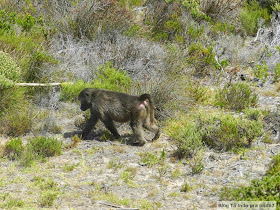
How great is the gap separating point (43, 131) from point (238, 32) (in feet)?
31.3

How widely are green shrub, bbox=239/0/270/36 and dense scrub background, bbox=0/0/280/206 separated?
53 mm

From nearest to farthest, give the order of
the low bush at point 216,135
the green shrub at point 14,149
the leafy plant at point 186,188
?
1. the leafy plant at point 186,188
2. the green shrub at point 14,149
3. the low bush at point 216,135

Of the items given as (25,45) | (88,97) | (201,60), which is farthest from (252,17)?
(88,97)

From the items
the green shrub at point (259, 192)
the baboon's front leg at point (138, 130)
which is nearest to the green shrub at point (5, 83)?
the baboon's front leg at point (138, 130)

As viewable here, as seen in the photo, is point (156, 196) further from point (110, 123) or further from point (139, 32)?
point (139, 32)

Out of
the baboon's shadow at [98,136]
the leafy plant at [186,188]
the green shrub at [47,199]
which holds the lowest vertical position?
the baboon's shadow at [98,136]

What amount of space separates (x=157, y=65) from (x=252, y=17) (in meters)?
5.95

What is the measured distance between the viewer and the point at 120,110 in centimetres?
817

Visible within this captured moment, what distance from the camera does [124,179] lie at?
6.57 m

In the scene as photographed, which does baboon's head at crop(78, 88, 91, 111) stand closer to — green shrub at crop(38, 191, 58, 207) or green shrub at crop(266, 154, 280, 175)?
green shrub at crop(38, 191, 58, 207)

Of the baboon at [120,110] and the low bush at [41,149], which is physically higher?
the baboon at [120,110]

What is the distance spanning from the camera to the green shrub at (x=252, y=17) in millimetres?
14906

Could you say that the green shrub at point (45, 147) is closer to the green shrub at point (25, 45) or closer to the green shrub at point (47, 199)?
the green shrub at point (47, 199)

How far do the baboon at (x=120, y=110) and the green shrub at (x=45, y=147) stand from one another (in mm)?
1002
